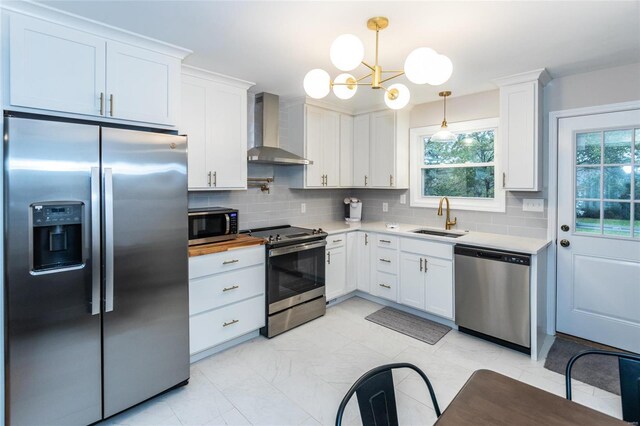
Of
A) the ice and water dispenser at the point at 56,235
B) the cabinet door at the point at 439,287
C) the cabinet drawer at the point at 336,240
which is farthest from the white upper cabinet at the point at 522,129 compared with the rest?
the ice and water dispenser at the point at 56,235

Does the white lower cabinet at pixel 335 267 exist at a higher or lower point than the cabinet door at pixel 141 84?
lower

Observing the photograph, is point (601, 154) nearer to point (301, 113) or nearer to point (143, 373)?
point (301, 113)

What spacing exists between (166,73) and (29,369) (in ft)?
6.52

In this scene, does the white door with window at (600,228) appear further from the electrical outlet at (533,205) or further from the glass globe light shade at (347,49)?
the glass globe light shade at (347,49)

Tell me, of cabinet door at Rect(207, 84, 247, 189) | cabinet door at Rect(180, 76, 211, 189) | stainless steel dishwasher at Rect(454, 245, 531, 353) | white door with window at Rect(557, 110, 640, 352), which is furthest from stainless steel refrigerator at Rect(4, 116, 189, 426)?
white door with window at Rect(557, 110, 640, 352)

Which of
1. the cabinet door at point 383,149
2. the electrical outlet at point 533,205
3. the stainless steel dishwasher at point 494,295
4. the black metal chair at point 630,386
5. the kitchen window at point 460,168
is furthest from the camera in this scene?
the cabinet door at point 383,149

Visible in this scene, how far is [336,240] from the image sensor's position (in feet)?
12.7

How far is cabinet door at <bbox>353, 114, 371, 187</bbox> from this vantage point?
4398mm

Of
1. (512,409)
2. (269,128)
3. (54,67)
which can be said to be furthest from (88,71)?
(512,409)

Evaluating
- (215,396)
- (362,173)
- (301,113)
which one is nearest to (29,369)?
(215,396)

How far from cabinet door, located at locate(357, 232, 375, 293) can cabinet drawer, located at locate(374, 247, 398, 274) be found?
0.12 meters

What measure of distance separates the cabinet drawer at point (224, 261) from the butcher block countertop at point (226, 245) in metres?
0.04

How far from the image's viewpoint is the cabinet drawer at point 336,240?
379 cm

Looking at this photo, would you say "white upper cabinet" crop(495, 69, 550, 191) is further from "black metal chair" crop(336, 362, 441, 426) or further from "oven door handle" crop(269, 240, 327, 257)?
"black metal chair" crop(336, 362, 441, 426)
